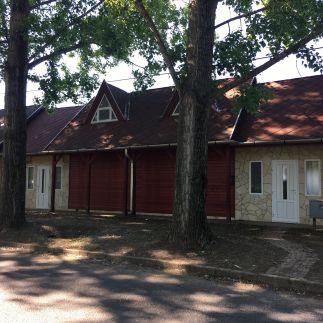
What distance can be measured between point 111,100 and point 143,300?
49.7 feet

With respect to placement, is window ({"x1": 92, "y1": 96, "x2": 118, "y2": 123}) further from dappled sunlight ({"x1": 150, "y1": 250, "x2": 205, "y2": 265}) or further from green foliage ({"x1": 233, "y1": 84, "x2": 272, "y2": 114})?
dappled sunlight ({"x1": 150, "y1": 250, "x2": 205, "y2": 265})

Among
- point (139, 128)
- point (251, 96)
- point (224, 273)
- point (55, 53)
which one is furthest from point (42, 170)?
point (224, 273)

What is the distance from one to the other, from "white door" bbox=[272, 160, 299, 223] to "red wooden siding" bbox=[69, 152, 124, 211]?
6.74 meters

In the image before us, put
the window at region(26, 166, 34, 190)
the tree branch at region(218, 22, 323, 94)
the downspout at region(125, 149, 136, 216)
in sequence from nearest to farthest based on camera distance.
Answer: the tree branch at region(218, 22, 323, 94), the downspout at region(125, 149, 136, 216), the window at region(26, 166, 34, 190)

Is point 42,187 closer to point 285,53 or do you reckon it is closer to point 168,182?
point 168,182

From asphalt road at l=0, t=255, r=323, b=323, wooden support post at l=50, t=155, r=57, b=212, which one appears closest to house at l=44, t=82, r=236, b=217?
wooden support post at l=50, t=155, r=57, b=212

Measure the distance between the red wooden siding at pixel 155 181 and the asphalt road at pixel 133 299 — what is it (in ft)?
31.6

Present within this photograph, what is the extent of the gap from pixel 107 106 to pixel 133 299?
50.8 feet

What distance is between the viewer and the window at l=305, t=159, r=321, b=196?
14922mm

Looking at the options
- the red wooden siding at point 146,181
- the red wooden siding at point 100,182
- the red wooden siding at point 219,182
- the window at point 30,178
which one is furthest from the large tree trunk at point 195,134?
the window at point 30,178

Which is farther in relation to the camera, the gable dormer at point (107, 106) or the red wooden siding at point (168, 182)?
the gable dormer at point (107, 106)

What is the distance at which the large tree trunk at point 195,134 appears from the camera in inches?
389

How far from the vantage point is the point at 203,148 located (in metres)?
10.1

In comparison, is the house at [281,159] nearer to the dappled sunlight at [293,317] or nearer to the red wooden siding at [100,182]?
the red wooden siding at [100,182]
